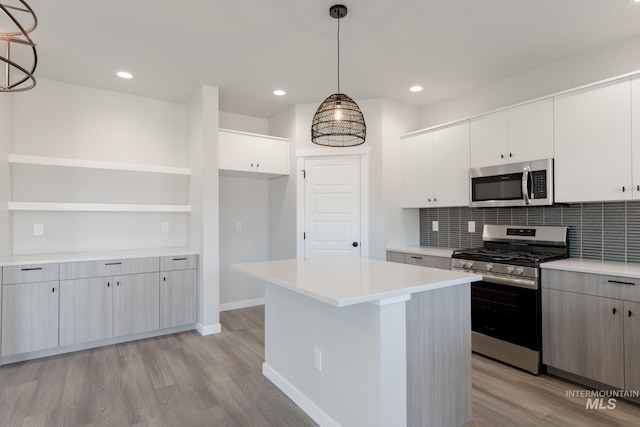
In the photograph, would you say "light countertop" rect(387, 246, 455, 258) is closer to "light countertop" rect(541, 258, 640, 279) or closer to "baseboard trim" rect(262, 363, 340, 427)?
"light countertop" rect(541, 258, 640, 279)

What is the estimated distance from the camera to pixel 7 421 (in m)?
2.19

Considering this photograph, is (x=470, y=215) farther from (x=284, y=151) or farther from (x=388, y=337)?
(x=388, y=337)

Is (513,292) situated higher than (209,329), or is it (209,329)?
(513,292)

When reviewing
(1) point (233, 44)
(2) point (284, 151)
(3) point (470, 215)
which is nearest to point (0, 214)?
(1) point (233, 44)

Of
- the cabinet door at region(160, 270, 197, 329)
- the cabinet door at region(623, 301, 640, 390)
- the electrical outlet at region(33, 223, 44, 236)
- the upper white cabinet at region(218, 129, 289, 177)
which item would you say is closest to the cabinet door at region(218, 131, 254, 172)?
the upper white cabinet at region(218, 129, 289, 177)

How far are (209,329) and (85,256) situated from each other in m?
1.42

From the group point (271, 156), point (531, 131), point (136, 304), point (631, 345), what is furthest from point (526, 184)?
point (136, 304)

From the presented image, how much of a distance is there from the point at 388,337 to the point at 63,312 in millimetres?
3066

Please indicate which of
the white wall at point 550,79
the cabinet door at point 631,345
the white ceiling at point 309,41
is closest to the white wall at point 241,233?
the white ceiling at point 309,41

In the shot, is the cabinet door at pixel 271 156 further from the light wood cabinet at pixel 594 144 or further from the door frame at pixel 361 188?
the light wood cabinet at pixel 594 144

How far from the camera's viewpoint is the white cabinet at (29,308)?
2961 mm

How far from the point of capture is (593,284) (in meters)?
2.51

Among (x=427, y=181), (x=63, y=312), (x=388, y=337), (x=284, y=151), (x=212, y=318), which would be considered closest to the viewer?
(x=388, y=337)

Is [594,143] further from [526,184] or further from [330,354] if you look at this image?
[330,354]
